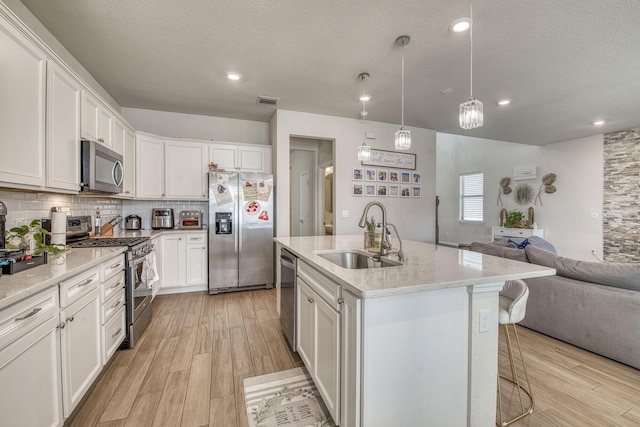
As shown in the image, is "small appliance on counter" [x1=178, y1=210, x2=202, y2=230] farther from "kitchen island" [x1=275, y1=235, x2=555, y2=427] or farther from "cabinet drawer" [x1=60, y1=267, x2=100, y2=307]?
"kitchen island" [x1=275, y1=235, x2=555, y2=427]

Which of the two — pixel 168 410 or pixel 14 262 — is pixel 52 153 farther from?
pixel 168 410

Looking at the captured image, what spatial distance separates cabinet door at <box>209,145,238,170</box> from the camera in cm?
405

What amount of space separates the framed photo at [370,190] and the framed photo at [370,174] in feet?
0.39

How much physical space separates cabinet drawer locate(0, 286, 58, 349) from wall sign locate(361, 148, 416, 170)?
3994 mm

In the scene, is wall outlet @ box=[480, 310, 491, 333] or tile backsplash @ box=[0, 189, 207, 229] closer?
wall outlet @ box=[480, 310, 491, 333]

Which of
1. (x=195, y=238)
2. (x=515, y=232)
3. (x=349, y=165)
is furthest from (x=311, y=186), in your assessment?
(x=515, y=232)

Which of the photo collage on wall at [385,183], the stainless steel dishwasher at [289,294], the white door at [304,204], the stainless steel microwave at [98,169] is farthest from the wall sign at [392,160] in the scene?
the stainless steel microwave at [98,169]

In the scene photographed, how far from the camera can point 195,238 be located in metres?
3.82

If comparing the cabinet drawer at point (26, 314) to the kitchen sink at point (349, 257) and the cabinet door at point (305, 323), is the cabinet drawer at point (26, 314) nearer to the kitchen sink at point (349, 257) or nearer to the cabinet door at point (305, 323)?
the cabinet door at point (305, 323)

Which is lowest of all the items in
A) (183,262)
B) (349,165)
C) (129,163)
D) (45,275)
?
(183,262)

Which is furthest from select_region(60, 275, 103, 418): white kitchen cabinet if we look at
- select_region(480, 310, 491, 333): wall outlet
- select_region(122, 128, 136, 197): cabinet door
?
select_region(480, 310, 491, 333): wall outlet

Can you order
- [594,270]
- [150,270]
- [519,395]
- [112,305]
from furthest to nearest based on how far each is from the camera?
[150,270] < [594,270] < [112,305] < [519,395]

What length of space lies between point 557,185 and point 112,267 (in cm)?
809

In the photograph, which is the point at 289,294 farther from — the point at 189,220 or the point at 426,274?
the point at 189,220
